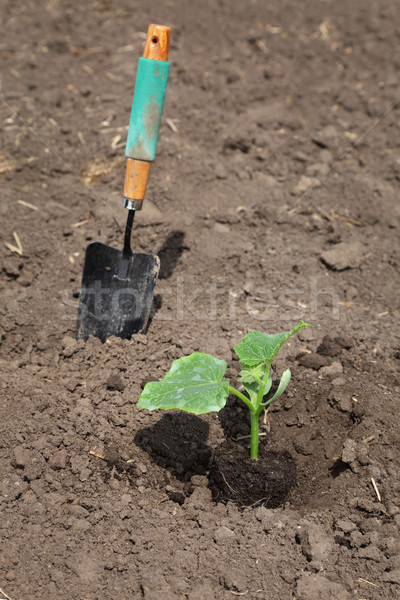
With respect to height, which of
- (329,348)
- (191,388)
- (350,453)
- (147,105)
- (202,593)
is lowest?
(202,593)

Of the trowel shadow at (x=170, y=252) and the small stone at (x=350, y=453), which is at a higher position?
the trowel shadow at (x=170, y=252)

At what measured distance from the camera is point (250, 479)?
2113 mm

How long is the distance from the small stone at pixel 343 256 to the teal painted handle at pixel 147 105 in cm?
124

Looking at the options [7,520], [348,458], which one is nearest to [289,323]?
[348,458]

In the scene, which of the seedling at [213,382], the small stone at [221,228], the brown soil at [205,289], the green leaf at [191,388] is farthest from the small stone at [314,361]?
the small stone at [221,228]

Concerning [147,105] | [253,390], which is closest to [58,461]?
[253,390]

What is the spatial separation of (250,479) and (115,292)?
122cm

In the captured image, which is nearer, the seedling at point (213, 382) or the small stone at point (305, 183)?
the seedling at point (213, 382)

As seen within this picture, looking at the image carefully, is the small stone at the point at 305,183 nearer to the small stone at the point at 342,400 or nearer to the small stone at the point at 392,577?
the small stone at the point at 342,400

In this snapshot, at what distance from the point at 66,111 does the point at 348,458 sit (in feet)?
10.5

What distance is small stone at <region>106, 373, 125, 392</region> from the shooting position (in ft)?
7.91

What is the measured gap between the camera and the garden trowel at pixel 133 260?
2438 mm

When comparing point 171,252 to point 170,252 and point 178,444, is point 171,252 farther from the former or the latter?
point 178,444

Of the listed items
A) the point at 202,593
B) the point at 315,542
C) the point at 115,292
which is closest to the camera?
the point at 202,593
